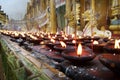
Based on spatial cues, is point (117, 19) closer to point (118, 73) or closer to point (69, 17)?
point (69, 17)

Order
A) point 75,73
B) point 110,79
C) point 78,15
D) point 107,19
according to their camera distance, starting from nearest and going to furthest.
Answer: point 110,79 < point 75,73 < point 107,19 < point 78,15

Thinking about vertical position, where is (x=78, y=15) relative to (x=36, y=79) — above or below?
above

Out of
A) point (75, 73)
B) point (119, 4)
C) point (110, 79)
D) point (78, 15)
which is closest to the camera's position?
point (110, 79)

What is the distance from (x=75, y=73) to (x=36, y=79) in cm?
32

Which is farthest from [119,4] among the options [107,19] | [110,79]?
[110,79]

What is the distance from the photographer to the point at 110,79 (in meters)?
1.36

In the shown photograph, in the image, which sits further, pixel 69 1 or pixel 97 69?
pixel 69 1

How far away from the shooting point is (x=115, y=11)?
21.1ft

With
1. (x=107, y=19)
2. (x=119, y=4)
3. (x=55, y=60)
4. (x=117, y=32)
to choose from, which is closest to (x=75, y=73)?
(x=55, y=60)

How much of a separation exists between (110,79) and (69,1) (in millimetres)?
9970

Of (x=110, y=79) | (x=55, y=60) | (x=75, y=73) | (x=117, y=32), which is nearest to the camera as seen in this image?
(x=110, y=79)

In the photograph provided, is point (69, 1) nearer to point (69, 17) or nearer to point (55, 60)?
point (69, 17)

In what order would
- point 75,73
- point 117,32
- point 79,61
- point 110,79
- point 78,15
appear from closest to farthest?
point 110,79 → point 75,73 → point 79,61 → point 117,32 → point 78,15

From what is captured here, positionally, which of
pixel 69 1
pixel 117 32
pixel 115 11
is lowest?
pixel 117 32
